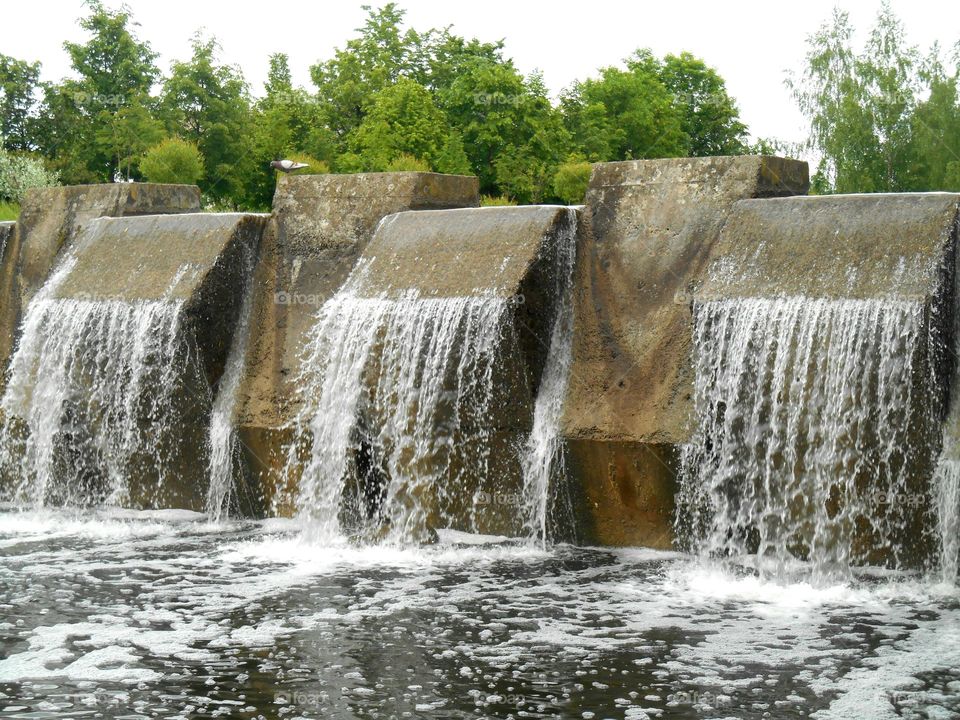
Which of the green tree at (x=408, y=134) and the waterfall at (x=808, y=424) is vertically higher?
the green tree at (x=408, y=134)

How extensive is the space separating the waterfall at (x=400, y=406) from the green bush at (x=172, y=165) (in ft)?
68.2

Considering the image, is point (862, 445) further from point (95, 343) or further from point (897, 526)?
point (95, 343)

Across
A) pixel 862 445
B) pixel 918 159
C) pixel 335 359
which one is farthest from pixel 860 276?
pixel 918 159

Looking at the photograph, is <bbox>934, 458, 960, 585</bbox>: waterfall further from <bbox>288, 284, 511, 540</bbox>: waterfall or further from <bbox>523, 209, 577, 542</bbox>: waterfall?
<bbox>288, 284, 511, 540</bbox>: waterfall

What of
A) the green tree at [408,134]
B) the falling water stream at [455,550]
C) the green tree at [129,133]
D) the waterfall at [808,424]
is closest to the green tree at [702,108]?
the green tree at [408,134]

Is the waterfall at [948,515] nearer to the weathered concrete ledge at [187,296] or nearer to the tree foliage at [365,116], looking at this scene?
the weathered concrete ledge at [187,296]

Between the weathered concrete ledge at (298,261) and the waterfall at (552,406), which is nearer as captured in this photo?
the waterfall at (552,406)

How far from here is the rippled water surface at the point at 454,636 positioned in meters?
5.47

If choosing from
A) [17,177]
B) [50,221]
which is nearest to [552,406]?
[50,221]

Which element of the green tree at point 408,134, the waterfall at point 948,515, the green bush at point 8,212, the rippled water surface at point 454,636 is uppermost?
the green tree at point 408,134

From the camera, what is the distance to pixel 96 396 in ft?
34.0

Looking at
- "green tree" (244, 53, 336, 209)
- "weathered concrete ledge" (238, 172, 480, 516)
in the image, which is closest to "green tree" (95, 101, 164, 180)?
"green tree" (244, 53, 336, 209)

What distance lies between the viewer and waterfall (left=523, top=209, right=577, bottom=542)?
346 inches

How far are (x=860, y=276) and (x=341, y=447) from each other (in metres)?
3.71
